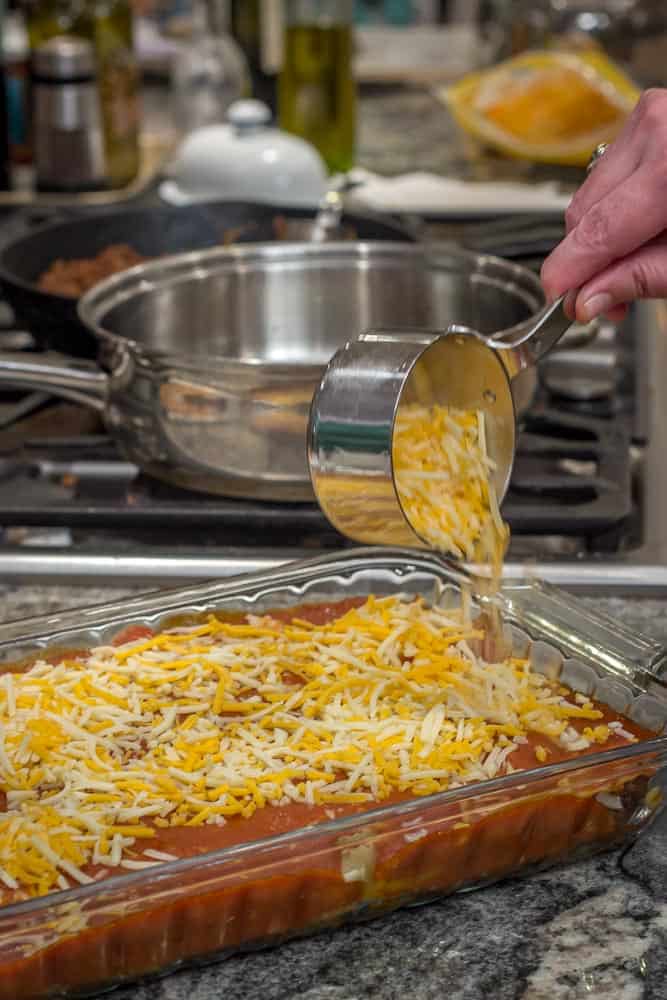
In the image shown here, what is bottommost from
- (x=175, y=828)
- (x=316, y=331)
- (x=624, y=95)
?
(x=175, y=828)

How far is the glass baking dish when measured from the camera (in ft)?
2.32

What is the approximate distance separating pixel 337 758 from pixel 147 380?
0.49 m

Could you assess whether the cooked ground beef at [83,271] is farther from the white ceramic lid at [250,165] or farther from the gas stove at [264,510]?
the white ceramic lid at [250,165]

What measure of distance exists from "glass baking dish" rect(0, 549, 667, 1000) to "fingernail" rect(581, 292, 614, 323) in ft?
0.58

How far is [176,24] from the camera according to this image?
393 centimetres

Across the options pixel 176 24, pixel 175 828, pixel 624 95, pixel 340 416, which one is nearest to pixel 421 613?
pixel 340 416

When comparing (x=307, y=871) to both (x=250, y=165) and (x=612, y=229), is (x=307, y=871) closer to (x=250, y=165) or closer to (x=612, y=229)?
(x=612, y=229)

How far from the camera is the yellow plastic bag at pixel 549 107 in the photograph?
2.63m

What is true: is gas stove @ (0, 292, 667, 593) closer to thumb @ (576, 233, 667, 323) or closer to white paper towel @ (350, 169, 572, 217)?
thumb @ (576, 233, 667, 323)

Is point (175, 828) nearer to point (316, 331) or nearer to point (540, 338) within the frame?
point (540, 338)

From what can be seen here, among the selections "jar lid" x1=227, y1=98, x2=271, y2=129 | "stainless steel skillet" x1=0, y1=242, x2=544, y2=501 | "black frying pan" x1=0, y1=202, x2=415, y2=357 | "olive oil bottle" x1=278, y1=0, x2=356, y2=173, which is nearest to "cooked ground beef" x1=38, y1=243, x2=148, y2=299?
"black frying pan" x1=0, y1=202, x2=415, y2=357

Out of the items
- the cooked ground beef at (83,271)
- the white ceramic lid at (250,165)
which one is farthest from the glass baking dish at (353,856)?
the white ceramic lid at (250,165)

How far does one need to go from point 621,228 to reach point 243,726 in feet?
1.15

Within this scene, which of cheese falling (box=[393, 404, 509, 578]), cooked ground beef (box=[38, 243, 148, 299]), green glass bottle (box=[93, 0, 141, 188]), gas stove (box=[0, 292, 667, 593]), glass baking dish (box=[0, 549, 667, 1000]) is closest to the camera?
glass baking dish (box=[0, 549, 667, 1000])
